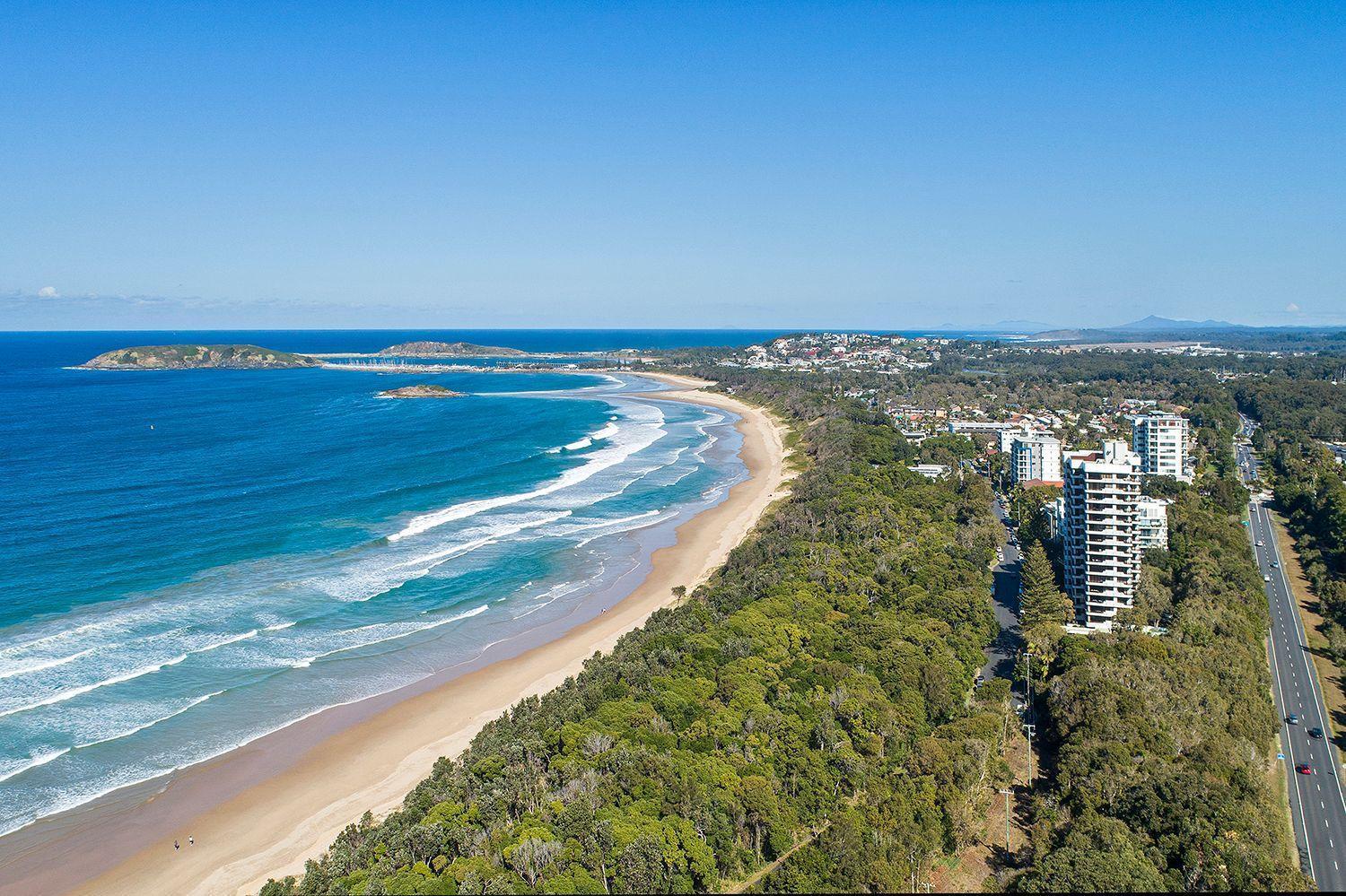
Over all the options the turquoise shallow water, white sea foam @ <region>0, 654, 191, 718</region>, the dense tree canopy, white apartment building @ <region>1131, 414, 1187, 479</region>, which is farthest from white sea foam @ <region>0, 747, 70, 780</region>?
white apartment building @ <region>1131, 414, 1187, 479</region>

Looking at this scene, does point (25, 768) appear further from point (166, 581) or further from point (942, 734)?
point (942, 734)

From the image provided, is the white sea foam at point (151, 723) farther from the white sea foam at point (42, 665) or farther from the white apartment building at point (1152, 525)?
the white apartment building at point (1152, 525)

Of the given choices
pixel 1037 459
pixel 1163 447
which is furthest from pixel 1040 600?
pixel 1163 447

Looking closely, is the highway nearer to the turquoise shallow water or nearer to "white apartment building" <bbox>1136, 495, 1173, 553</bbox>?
"white apartment building" <bbox>1136, 495, 1173, 553</bbox>

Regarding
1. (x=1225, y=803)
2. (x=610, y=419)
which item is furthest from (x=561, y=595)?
(x=610, y=419)

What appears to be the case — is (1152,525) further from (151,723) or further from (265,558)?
(265,558)

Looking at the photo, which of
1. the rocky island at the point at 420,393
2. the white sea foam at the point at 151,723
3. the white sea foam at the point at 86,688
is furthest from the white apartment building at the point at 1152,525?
the rocky island at the point at 420,393
